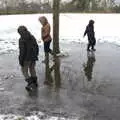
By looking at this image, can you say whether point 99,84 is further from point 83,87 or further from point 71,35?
point 71,35

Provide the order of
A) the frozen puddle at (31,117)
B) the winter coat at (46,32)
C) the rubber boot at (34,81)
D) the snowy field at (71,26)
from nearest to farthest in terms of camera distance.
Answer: the frozen puddle at (31,117) → the rubber boot at (34,81) → the winter coat at (46,32) → the snowy field at (71,26)

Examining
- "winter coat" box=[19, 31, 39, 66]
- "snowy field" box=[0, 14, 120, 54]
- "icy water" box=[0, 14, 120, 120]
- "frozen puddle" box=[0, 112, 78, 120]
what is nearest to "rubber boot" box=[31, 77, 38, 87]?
"icy water" box=[0, 14, 120, 120]

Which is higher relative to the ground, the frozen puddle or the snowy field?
the frozen puddle

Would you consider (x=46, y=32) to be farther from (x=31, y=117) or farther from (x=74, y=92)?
(x=31, y=117)

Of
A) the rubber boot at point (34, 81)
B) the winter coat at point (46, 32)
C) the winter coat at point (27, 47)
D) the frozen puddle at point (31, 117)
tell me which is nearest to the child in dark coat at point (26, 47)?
the winter coat at point (27, 47)

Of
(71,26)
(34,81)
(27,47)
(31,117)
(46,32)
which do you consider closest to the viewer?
(31,117)

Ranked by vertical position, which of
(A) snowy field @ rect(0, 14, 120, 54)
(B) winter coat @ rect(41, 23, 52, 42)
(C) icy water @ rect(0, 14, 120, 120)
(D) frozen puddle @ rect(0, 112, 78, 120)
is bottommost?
(A) snowy field @ rect(0, 14, 120, 54)

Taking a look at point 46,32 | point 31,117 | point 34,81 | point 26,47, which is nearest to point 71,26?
point 46,32

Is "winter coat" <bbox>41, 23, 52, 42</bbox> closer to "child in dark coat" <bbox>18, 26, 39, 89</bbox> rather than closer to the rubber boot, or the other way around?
the rubber boot

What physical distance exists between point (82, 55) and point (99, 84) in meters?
6.23

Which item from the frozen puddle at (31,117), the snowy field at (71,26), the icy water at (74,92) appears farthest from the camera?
the snowy field at (71,26)

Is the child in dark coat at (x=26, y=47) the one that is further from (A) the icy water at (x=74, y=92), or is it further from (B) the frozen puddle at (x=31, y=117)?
(B) the frozen puddle at (x=31, y=117)

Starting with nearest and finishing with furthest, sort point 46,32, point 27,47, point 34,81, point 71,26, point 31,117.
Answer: point 31,117 → point 27,47 → point 34,81 → point 46,32 → point 71,26

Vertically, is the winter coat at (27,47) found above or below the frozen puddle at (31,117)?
above
